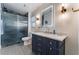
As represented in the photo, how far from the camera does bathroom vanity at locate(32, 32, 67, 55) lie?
4.78 ft

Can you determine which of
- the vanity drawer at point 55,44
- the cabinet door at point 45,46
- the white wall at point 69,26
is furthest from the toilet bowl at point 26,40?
the white wall at point 69,26

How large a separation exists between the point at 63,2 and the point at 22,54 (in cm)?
104

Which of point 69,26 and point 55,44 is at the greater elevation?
point 69,26

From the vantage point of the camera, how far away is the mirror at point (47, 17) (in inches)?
61.6

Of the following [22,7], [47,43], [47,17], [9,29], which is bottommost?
[47,43]

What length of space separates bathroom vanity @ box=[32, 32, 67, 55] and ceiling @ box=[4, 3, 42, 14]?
394 mm

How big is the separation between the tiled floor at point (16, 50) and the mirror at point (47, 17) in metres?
0.48

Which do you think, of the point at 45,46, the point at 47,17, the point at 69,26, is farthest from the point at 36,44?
the point at 69,26

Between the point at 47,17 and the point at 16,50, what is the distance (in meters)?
0.73

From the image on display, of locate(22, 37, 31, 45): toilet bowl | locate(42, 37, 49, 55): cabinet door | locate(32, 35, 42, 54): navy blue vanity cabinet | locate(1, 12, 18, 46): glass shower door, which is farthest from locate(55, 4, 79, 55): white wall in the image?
locate(1, 12, 18, 46): glass shower door

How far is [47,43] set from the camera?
5.03 ft

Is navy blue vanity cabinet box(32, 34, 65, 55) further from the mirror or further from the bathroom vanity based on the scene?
the mirror

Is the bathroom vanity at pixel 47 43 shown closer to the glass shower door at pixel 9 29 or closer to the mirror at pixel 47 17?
the mirror at pixel 47 17

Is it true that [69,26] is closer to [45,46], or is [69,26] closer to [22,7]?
[45,46]
